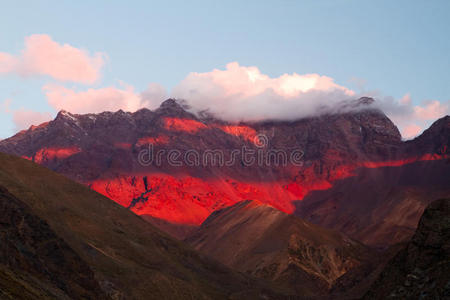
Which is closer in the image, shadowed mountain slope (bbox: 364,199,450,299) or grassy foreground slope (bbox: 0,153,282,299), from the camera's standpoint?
shadowed mountain slope (bbox: 364,199,450,299)

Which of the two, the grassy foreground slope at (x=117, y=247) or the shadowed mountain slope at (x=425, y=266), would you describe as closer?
the shadowed mountain slope at (x=425, y=266)

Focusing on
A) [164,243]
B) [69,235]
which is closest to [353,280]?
[164,243]

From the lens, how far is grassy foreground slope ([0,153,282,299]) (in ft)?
364

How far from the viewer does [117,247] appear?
129750 mm

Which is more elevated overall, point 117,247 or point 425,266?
point 425,266

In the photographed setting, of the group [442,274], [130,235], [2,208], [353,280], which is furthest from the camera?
[130,235]

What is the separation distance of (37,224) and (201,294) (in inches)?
1614

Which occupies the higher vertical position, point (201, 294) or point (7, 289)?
point (7, 289)

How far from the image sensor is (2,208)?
86.8 metres

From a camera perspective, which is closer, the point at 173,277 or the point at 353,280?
the point at 173,277

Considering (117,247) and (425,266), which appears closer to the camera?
(425,266)

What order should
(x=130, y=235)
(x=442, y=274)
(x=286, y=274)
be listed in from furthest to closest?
(x=286, y=274), (x=130, y=235), (x=442, y=274)

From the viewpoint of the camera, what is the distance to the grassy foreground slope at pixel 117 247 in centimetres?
11081

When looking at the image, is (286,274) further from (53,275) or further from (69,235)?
(53,275)
